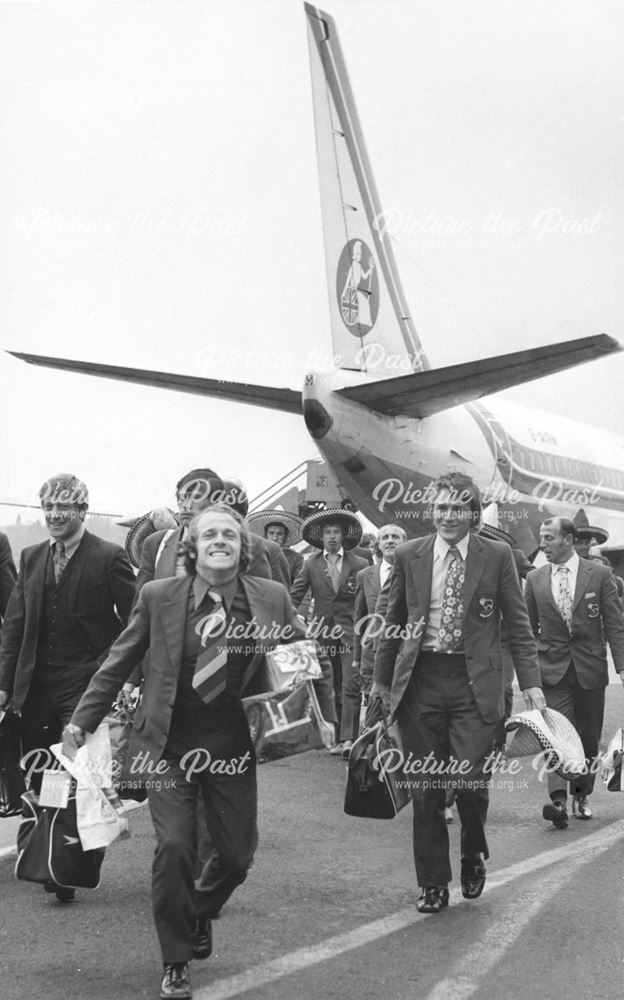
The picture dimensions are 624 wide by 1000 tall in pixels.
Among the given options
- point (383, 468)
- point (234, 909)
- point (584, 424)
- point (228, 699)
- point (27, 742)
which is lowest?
point (234, 909)

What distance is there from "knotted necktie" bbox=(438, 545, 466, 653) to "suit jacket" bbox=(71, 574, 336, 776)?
37.7 inches

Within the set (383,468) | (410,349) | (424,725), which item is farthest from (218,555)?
(410,349)

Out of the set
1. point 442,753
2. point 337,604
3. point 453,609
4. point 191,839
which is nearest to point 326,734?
point 191,839

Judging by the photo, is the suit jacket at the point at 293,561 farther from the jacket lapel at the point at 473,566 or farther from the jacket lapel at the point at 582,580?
the jacket lapel at the point at 473,566

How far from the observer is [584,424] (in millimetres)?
20469

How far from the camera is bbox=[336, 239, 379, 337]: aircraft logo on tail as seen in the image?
1547cm

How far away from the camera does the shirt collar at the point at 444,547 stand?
560cm

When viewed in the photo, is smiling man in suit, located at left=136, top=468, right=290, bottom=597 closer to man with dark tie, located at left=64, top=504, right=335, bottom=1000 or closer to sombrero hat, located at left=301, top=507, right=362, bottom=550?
man with dark tie, located at left=64, top=504, right=335, bottom=1000

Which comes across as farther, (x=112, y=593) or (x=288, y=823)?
(x=288, y=823)

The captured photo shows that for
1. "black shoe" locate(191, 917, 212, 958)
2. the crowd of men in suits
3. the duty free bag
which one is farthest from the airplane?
"black shoe" locate(191, 917, 212, 958)

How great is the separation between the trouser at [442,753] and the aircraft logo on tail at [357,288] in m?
10.5

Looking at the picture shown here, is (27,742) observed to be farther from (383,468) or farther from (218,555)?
(383,468)

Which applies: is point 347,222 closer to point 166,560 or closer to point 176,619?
point 166,560

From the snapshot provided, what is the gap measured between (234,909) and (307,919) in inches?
13.7
